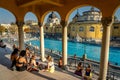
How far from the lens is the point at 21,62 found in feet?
→ 21.4

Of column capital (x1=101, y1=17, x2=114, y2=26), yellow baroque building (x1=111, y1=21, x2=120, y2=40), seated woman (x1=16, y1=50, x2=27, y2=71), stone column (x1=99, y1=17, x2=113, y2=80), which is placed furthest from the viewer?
yellow baroque building (x1=111, y1=21, x2=120, y2=40)

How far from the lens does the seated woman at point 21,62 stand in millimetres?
6445

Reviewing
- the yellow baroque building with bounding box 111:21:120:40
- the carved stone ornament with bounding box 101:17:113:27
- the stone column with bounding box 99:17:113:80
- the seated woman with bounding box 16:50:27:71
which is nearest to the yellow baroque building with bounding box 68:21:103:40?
the yellow baroque building with bounding box 111:21:120:40

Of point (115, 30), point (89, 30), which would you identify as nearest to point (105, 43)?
point (115, 30)

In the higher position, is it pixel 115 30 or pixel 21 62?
pixel 115 30

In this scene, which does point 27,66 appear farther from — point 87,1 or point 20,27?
point 87,1

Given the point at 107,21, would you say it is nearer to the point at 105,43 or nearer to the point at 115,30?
the point at 105,43

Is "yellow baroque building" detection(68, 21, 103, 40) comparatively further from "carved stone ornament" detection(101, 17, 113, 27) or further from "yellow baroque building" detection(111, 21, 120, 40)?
"carved stone ornament" detection(101, 17, 113, 27)

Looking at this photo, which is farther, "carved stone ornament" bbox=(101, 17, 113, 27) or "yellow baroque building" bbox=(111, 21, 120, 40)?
"yellow baroque building" bbox=(111, 21, 120, 40)

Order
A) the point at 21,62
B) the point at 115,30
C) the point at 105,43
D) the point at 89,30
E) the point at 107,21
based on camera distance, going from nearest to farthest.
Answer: the point at 107,21 < the point at 105,43 < the point at 21,62 < the point at 115,30 < the point at 89,30

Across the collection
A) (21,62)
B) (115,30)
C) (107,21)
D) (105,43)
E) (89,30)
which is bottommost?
(21,62)

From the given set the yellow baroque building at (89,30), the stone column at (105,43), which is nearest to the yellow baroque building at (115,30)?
the yellow baroque building at (89,30)

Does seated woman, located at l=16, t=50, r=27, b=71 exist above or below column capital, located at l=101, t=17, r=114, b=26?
below

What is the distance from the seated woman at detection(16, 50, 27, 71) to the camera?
6445 millimetres
